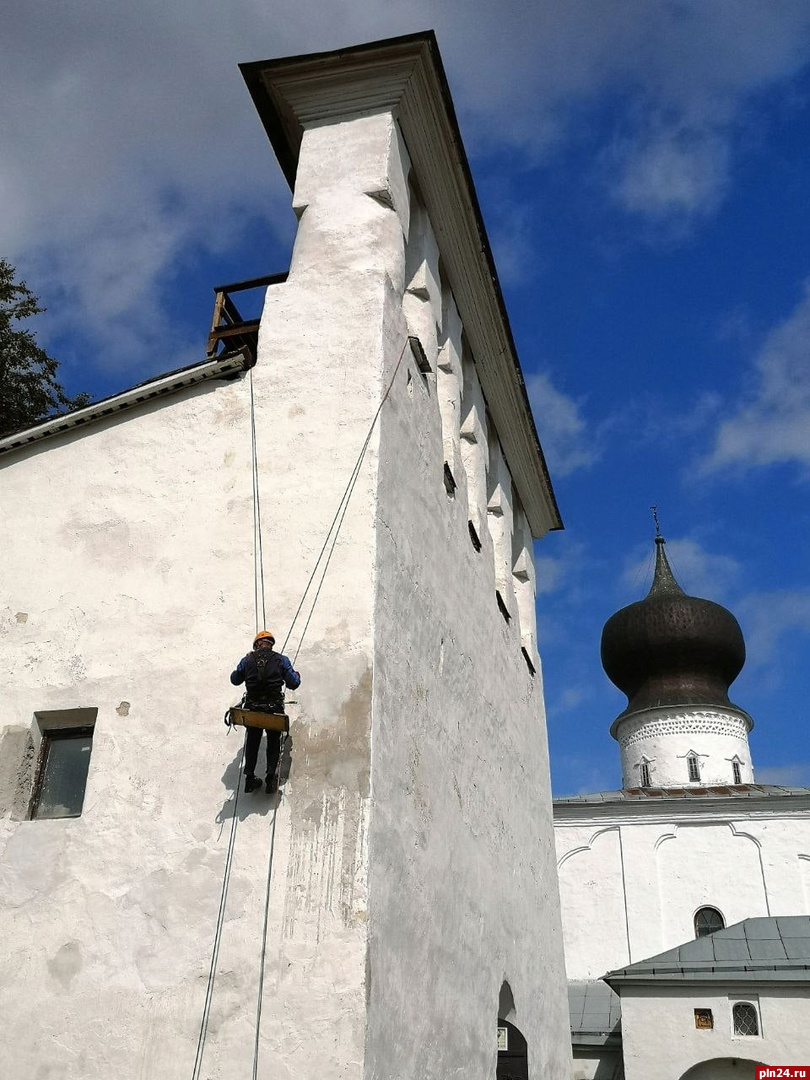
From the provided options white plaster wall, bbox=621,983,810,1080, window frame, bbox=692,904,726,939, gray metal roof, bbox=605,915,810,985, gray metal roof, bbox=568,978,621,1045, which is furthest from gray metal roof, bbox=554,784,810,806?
white plaster wall, bbox=621,983,810,1080

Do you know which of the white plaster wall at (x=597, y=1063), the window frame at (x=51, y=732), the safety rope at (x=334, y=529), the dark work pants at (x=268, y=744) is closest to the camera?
the dark work pants at (x=268, y=744)

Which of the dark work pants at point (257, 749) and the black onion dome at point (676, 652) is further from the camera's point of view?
the black onion dome at point (676, 652)

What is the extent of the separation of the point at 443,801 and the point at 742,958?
13.7 meters

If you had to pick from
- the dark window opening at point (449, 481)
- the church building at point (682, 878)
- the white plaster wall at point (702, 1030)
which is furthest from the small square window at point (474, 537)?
the white plaster wall at point (702, 1030)

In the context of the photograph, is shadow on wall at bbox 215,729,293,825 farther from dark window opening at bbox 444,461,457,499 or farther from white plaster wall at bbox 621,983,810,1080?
white plaster wall at bbox 621,983,810,1080

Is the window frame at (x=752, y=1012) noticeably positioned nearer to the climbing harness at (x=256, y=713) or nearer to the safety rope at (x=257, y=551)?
the climbing harness at (x=256, y=713)

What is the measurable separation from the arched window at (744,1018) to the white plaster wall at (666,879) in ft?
25.7

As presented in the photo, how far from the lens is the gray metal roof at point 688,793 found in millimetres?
27453

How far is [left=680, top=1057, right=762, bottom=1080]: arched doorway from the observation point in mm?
17812

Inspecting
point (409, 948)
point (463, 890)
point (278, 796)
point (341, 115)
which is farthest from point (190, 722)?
point (341, 115)

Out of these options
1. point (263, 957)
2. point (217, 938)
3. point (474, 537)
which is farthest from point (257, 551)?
point (474, 537)

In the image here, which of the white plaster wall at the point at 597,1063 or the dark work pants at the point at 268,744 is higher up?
the dark work pants at the point at 268,744

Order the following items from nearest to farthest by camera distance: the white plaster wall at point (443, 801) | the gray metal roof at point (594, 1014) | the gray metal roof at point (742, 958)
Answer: the white plaster wall at point (443, 801) → the gray metal roof at point (742, 958) → the gray metal roof at point (594, 1014)

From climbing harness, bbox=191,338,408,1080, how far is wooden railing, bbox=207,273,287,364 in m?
1.88
